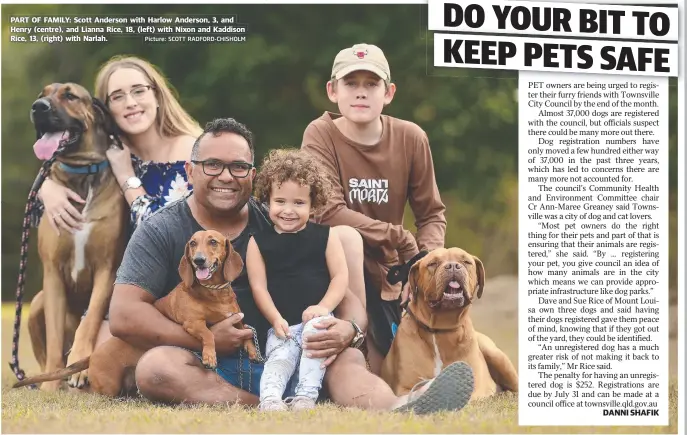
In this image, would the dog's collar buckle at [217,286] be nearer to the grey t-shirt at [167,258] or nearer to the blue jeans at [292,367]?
the grey t-shirt at [167,258]

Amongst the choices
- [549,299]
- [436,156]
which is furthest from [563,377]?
[436,156]

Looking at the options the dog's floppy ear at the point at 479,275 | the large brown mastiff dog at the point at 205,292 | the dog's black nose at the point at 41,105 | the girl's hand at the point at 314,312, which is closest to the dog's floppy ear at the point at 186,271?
the large brown mastiff dog at the point at 205,292

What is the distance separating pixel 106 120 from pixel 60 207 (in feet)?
2.18

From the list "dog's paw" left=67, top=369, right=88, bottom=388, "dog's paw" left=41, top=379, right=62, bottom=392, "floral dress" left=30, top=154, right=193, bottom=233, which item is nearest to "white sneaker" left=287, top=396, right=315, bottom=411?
"dog's paw" left=67, top=369, right=88, bottom=388

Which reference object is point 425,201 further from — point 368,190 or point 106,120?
point 106,120

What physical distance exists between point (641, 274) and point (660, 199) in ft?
1.61

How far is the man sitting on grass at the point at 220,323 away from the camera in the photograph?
6.25 meters

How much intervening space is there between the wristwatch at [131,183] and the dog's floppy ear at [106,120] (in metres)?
0.24

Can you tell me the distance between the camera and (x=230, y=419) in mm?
5895

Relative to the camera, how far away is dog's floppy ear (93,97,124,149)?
704 centimetres

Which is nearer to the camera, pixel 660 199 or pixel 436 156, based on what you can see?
pixel 660 199

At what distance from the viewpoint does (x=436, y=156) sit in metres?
7.24

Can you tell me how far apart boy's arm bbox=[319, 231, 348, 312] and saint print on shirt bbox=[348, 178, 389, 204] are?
482 mm

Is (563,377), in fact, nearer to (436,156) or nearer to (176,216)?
(436,156)
